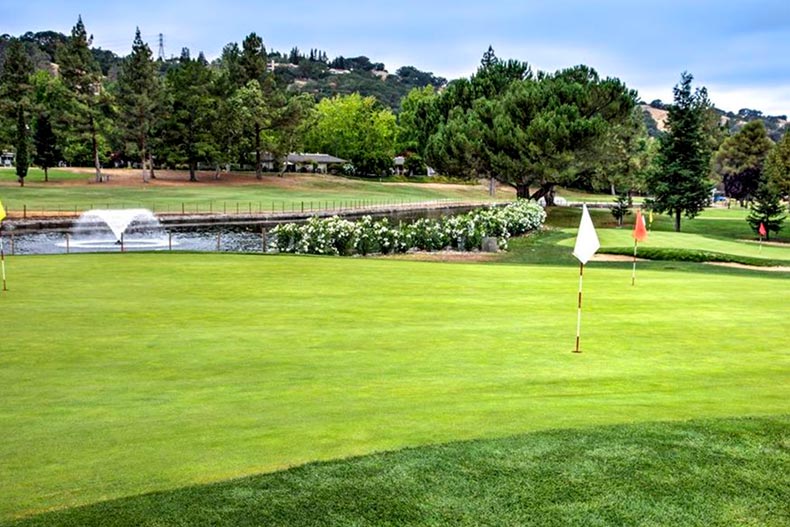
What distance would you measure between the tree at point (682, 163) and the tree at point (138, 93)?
194 ft

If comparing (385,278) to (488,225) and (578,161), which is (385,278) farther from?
(578,161)

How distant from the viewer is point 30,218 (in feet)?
196

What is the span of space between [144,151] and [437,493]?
9409 centimetres

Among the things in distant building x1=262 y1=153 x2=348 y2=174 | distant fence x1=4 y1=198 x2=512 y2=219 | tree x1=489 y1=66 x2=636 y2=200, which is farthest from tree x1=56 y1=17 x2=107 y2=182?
tree x1=489 y1=66 x2=636 y2=200

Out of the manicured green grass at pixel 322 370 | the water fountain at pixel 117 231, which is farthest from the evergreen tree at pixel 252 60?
the manicured green grass at pixel 322 370

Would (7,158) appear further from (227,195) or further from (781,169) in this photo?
(781,169)

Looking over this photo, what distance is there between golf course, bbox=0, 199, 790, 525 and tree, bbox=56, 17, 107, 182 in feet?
251

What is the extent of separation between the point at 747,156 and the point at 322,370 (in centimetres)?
10724

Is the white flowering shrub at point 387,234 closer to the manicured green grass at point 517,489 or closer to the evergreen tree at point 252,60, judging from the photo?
the manicured green grass at point 517,489

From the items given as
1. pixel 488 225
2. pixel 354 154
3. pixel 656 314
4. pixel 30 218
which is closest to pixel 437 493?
pixel 656 314

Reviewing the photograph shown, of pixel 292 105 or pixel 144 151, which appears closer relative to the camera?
pixel 144 151

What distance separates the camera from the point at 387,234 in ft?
131

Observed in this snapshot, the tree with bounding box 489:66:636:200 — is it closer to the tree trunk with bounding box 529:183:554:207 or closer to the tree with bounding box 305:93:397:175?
the tree trunk with bounding box 529:183:554:207

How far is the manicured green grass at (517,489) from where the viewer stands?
17.9 feet
